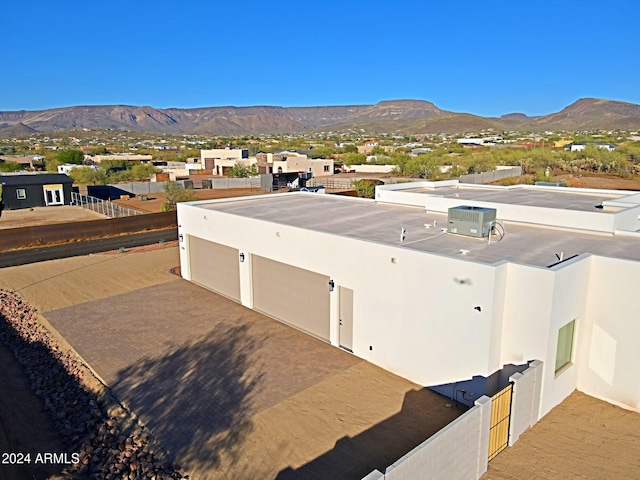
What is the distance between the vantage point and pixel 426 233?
14.0 m

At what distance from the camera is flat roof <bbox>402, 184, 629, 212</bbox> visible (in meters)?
17.4

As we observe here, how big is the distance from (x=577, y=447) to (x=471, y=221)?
640cm

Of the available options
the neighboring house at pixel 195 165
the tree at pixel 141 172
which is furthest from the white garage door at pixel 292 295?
the neighboring house at pixel 195 165

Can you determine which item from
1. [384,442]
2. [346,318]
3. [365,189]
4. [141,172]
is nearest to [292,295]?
[346,318]

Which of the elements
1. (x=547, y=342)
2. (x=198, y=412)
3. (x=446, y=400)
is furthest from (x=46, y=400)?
(x=547, y=342)

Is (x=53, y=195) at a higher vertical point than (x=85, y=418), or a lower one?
higher

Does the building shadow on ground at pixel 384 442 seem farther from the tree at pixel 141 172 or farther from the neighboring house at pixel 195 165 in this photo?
the neighboring house at pixel 195 165

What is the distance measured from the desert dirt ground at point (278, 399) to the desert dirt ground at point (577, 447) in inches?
60.4

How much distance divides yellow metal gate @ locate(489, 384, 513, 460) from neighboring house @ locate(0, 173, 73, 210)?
4316 centimetres

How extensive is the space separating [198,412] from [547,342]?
7.54 meters

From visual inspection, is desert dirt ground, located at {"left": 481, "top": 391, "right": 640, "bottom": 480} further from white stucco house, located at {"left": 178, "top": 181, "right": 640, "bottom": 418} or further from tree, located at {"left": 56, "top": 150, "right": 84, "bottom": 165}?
tree, located at {"left": 56, "top": 150, "right": 84, "bottom": 165}

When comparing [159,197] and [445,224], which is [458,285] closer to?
[445,224]

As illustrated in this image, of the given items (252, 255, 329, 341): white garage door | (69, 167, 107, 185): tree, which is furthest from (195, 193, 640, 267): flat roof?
(69, 167, 107, 185): tree

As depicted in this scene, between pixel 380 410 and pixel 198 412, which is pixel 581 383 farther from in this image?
pixel 198 412
